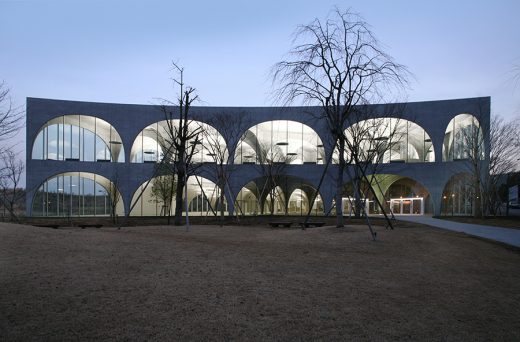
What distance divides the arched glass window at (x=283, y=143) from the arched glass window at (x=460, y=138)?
1200 centimetres

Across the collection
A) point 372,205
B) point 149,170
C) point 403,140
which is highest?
point 403,140

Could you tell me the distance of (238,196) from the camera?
41.9 meters

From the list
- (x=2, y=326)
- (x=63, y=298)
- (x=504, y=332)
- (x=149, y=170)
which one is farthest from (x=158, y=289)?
(x=149, y=170)

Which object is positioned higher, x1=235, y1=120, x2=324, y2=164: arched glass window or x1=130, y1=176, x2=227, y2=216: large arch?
x1=235, y1=120, x2=324, y2=164: arched glass window

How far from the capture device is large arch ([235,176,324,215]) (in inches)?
1665

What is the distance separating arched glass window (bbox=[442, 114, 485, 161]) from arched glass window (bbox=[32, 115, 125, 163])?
3132 cm

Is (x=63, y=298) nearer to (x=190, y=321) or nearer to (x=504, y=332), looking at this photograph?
(x=190, y=321)

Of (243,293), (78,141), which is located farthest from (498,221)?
(78,141)

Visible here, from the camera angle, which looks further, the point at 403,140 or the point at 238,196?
the point at 238,196

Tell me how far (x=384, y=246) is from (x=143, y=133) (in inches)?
1246

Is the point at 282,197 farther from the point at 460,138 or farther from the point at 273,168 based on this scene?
the point at 460,138

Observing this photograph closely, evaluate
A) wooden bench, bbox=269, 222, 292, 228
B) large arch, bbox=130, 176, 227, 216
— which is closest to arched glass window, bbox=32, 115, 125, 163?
large arch, bbox=130, 176, 227, 216

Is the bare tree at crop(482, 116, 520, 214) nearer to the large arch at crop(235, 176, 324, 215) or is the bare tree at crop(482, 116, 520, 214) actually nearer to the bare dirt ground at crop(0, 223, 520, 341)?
the large arch at crop(235, 176, 324, 215)

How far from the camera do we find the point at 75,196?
38281mm
